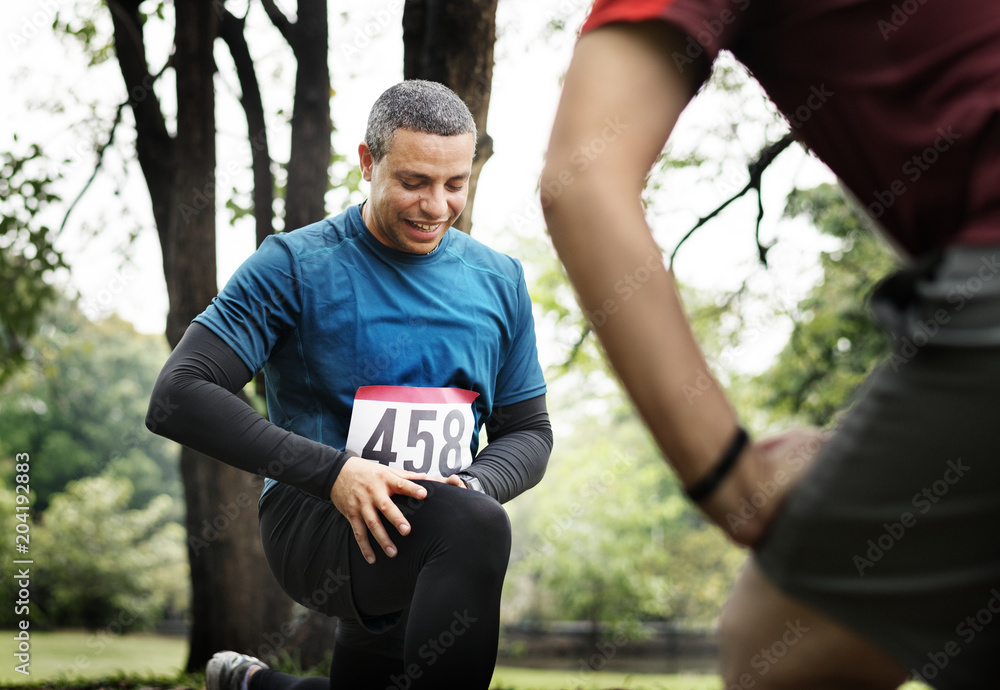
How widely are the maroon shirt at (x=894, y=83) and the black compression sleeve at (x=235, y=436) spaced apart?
143 cm

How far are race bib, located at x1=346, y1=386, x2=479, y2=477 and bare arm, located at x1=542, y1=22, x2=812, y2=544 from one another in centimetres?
152

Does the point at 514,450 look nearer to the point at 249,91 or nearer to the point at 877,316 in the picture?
the point at 877,316

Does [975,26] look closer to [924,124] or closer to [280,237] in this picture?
[924,124]

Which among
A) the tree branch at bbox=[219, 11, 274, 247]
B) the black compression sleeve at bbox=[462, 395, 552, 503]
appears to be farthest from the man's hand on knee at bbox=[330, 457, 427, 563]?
the tree branch at bbox=[219, 11, 274, 247]

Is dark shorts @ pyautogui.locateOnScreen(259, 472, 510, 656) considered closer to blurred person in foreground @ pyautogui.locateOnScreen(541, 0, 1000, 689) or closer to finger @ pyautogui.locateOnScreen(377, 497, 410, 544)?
finger @ pyautogui.locateOnScreen(377, 497, 410, 544)

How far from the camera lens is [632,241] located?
807 millimetres

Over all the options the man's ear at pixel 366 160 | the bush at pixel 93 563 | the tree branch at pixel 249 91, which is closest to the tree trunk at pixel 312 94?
the tree branch at pixel 249 91

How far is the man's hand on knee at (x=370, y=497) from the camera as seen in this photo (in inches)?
77.0

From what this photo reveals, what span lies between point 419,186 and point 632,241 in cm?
160

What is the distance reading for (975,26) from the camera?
77 centimetres

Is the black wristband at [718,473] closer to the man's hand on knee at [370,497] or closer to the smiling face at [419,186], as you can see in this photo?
the man's hand on knee at [370,497]

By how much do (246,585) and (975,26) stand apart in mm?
6026

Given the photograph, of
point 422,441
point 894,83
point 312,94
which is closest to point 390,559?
point 422,441

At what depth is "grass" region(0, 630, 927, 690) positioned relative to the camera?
5.14m
